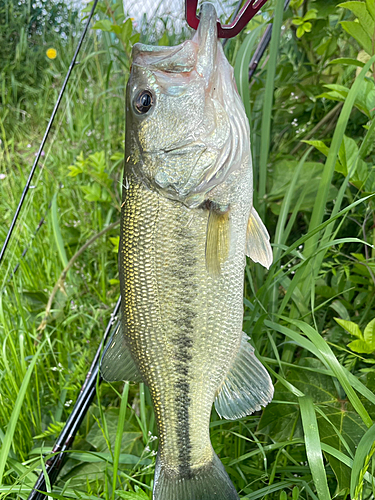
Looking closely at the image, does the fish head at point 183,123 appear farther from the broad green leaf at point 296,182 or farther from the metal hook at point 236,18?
the broad green leaf at point 296,182

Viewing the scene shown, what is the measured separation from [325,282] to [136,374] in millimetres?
1052

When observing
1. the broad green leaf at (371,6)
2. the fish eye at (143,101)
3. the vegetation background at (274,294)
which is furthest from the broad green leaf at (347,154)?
the fish eye at (143,101)

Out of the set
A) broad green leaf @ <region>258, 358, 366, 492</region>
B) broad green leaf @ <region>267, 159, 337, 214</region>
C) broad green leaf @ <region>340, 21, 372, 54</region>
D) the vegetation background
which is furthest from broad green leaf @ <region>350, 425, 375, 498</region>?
broad green leaf @ <region>340, 21, 372, 54</region>

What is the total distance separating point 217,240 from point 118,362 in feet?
1.39

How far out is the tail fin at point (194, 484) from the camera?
Result: 3.48 feet

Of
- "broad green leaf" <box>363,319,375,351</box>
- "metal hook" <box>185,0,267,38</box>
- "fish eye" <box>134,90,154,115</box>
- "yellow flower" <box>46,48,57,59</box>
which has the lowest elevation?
"broad green leaf" <box>363,319,375,351</box>

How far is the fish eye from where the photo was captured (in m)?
1.05

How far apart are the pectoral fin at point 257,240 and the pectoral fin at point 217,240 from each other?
0.08 metres

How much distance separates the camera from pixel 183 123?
1036 mm

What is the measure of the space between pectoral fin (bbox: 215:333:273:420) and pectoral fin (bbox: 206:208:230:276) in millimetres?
215

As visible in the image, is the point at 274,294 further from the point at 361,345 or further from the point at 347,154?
the point at 347,154

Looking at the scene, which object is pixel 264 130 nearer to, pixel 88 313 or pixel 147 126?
pixel 147 126

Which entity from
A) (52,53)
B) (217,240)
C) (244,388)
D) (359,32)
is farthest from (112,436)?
(52,53)

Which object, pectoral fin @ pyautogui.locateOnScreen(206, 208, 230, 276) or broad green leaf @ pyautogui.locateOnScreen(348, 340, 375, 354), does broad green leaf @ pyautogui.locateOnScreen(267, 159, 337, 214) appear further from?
pectoral fin @ pyautogui.locateOnScreen(206, 208, 230, 276)
